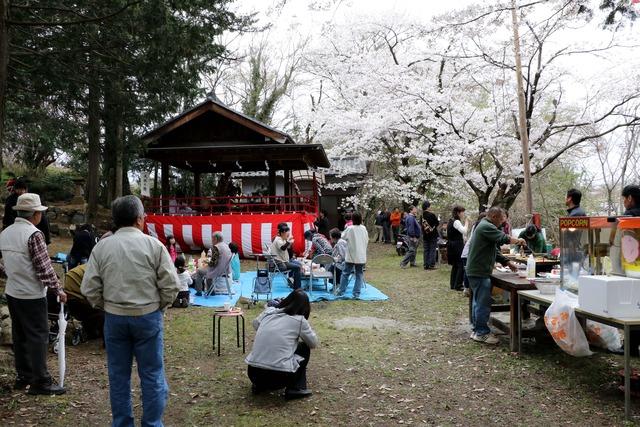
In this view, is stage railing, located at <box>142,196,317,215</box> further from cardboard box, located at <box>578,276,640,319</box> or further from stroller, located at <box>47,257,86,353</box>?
cardboard box, located at <box>578,276,640,319</box>

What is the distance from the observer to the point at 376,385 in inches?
184

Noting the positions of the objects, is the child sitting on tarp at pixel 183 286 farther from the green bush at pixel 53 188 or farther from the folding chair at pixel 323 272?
the green bush at pixel 53 188

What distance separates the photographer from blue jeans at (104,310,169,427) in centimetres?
309

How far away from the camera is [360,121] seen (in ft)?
61.8

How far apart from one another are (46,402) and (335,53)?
19736 mm

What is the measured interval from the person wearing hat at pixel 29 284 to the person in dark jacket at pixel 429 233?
908 centimetres

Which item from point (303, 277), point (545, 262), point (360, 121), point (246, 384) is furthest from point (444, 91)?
point (246, 384)

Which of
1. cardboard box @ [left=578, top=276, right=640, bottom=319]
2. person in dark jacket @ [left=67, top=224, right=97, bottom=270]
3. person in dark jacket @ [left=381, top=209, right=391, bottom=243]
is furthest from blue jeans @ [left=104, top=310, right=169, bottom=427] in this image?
person in dark jacket @ [left=381, top=209, right=391, bottom=243]

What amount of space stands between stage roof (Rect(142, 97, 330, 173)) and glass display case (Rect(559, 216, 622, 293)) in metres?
10.9

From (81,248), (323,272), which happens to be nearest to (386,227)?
(323,272)

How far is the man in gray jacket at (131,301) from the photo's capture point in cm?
307

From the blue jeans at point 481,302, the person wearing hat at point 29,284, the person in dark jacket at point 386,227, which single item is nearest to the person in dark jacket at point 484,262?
the blue jeans at point 481,302

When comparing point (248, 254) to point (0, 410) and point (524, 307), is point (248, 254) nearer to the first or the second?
point (524, 307)

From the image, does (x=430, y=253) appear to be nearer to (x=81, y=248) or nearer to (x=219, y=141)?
(x=219, y=141)
